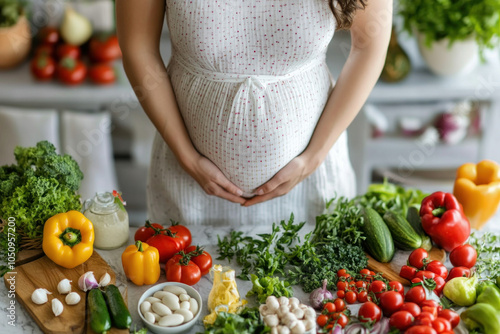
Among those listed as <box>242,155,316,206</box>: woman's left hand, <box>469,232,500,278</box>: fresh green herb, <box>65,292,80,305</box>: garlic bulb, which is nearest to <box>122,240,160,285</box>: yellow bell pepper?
<box>65,292,80,305</box>: garlic bulb

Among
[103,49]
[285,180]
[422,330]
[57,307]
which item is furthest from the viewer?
[103,49]

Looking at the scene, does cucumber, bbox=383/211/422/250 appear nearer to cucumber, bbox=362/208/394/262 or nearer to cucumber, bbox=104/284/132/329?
cucumber, bbox=362/208/394/262

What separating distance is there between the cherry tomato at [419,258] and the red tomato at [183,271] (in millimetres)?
559

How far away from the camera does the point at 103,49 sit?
9.38ft

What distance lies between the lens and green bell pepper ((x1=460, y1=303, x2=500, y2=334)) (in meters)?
1.27

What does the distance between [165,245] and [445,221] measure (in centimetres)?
77

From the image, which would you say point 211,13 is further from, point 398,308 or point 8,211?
point 398,308

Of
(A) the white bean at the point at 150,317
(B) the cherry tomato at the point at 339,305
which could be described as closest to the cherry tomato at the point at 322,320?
(B) the cherry tomato at the point at 339,305

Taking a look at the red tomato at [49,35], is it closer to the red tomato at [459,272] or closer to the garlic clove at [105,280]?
the garlic clove at [105,280]

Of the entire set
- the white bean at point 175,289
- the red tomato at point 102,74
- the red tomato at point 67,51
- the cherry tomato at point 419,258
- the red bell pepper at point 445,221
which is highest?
the red tomato at point 67,51

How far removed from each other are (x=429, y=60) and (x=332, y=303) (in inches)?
72.3

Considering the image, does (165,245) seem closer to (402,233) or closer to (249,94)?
(249,94)

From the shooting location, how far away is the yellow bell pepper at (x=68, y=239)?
57.6 inches

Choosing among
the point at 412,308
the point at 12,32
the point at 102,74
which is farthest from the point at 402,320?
the point at 12,32
